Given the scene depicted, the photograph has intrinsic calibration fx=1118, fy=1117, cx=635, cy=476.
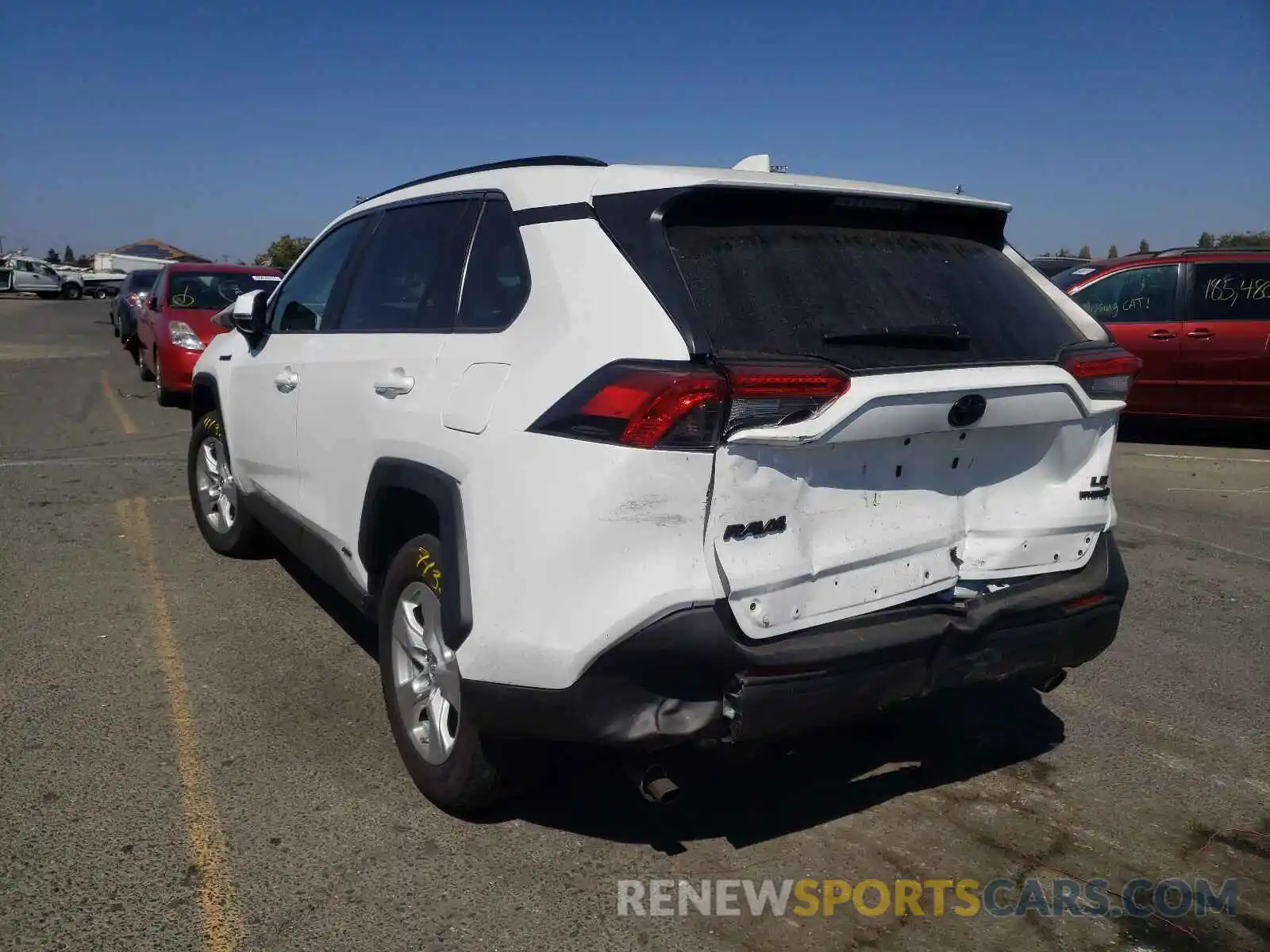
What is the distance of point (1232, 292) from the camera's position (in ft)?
34.0

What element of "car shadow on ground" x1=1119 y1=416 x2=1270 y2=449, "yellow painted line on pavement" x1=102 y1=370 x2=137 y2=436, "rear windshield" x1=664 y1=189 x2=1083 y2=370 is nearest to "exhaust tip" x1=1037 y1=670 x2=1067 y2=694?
"rear windshield" x1=664 y1=189 x2=1083 y2=370

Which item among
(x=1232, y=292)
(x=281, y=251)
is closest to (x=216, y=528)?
(x=1232, y=292)

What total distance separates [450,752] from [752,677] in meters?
1.04

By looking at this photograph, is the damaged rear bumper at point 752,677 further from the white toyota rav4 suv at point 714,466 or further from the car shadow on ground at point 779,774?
the car shadow on ground at point 779,774

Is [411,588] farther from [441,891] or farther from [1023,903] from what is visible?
[1023,903]

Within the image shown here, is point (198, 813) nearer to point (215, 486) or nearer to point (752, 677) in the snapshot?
point (752, 677)

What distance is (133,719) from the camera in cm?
402

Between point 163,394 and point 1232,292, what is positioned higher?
point 1232,292

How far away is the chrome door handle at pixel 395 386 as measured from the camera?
3.52 metres

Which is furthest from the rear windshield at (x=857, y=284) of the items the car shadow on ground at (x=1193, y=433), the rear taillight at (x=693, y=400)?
the car shadow on ground at (x=1193, y=433)

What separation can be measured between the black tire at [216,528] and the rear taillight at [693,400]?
3.29 metres

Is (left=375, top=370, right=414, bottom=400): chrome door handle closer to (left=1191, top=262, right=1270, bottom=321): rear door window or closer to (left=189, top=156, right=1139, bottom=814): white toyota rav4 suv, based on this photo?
(left=189, top=156, right=1139, bottom=814): white toyota rav4 suv

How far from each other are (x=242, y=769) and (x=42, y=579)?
2622 millimetres

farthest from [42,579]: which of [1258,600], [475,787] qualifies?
[1258,600]
